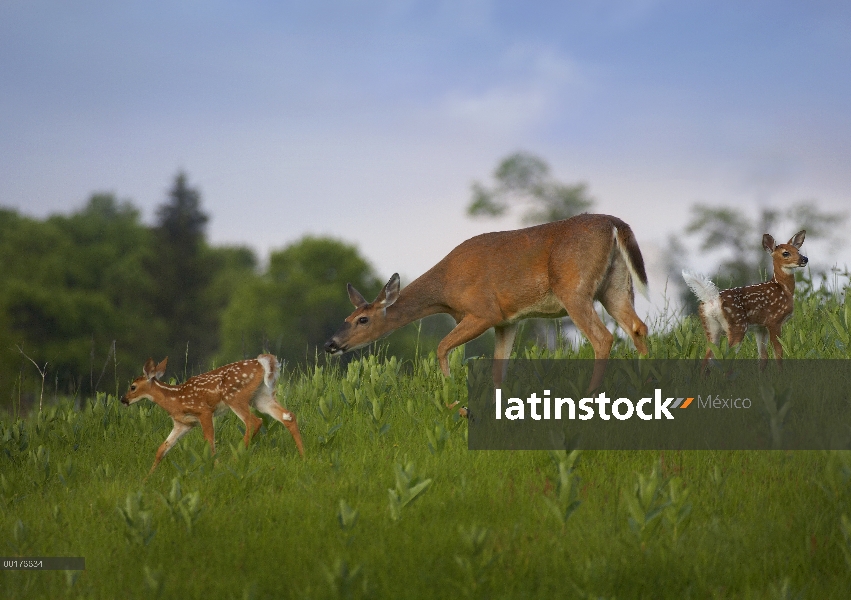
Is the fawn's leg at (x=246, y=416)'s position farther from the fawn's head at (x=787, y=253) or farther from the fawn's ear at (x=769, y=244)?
the fawn's ear at (x=769, y=244)

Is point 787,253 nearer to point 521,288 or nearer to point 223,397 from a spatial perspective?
point 521,288

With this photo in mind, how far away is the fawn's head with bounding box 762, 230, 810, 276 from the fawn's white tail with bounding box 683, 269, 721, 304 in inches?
41.3

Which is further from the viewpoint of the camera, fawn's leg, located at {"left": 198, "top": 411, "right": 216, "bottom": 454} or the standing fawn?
the standing fawn

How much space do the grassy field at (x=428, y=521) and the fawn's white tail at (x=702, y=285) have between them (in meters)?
2.85

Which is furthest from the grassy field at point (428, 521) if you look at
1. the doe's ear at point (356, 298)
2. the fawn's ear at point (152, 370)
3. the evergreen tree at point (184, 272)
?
the evergreen tree at point (184, 272)

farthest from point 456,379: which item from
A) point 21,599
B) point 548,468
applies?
point 21,599

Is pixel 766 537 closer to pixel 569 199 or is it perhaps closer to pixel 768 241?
pixel 768 241

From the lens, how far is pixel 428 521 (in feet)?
18.1

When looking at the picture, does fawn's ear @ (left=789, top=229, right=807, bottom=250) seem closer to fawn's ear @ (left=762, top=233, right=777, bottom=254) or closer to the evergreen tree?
fawn's ear @ (left=762, top=233, right=777, bottom=254)

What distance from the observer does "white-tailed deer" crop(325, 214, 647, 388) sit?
29.4 feet

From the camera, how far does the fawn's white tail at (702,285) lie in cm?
896

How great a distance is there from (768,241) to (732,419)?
327 cm
